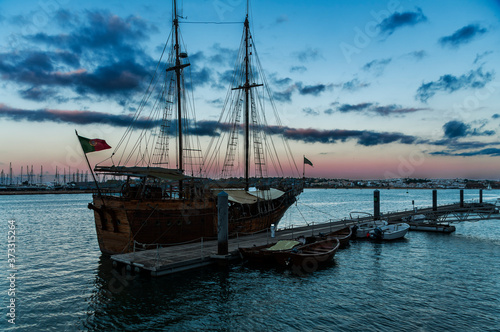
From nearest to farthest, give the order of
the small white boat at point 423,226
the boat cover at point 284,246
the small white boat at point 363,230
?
the boat cover at point 284,246 < the small white boat at point 363,230 < the small white boat at point 423,226

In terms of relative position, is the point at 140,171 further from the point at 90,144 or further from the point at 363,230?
the point at 363,230

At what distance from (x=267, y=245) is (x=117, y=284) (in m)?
11.3

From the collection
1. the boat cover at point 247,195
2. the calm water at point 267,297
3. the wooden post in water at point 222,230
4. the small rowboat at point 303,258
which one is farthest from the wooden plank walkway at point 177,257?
the boat cover at point 247,195

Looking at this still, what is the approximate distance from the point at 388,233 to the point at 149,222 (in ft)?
86.9

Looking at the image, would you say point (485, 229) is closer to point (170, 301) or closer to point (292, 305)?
point (292, 305)

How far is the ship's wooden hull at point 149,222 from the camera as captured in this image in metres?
24.3

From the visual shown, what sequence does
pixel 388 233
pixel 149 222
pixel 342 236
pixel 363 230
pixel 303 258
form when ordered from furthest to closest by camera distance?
1. pixel 363 230
2. pixel 388 233
3. pixel 342 236
4. pixel 149 222
5. pixel 303 258

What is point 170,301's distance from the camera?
17.3 metres

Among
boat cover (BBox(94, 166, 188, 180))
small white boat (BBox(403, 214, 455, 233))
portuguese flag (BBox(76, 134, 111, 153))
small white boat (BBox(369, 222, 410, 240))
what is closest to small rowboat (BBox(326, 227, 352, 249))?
small white boat (BBox(369, 222, 410, 240))

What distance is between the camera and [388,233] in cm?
3669

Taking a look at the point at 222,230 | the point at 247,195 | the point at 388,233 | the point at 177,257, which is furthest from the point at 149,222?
the point at 388,233

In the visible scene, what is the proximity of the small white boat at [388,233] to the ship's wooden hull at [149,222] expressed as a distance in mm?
19085

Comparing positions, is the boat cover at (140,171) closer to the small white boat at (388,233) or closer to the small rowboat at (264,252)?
the small rowboat at (264,252)

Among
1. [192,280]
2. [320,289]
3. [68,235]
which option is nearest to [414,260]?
[320,289]
